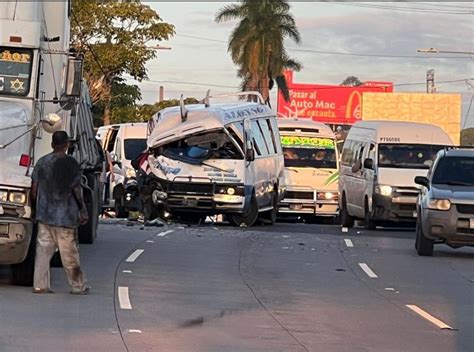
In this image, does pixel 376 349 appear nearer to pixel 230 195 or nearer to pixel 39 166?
pixel 39 166

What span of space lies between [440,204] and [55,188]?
899 centimetres

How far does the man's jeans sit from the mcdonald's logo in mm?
83171

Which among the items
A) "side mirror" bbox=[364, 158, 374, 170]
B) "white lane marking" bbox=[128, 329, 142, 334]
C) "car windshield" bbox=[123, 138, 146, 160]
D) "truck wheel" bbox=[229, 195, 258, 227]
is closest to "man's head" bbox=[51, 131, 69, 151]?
"white lane marking" bbox=[128, 329, 142, 334]

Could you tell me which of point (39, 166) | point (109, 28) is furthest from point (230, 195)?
point (109, 28)

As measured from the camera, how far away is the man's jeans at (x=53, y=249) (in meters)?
12.9

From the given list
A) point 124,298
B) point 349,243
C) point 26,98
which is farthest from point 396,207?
point 124,298

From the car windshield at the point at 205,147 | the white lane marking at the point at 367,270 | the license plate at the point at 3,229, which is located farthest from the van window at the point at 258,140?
the license plate at the point at 3,229

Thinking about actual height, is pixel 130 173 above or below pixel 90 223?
above

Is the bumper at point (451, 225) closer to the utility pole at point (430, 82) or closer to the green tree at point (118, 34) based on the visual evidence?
the green tree at point (118, 34)

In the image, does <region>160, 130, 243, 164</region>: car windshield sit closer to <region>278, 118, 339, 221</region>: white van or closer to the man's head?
<region>278, 118, 339, 221</region>: white van

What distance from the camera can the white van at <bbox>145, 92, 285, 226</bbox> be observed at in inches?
995

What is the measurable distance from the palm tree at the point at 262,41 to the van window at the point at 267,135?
34.8m

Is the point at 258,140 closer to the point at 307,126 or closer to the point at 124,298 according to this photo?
the point at 307,126

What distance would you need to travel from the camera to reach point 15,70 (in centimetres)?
1438
